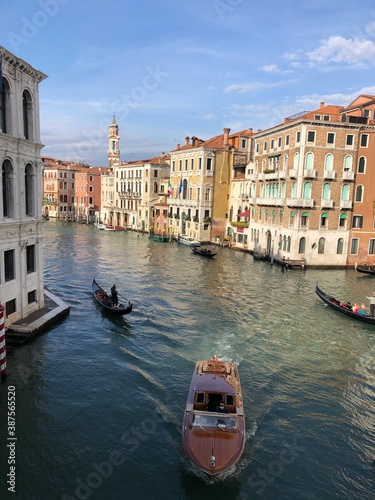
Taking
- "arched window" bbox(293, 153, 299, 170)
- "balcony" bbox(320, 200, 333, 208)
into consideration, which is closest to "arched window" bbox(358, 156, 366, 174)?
"balcony" bbox(320, 200, 333, 208)

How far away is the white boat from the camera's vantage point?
45197mm

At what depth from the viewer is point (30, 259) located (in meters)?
16.9

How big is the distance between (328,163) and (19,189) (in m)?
25.0

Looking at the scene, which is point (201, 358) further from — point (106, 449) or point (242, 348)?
point (106, 449)

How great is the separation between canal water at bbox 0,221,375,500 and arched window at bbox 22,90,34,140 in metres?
7.77

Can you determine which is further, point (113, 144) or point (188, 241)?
point (113, 144)

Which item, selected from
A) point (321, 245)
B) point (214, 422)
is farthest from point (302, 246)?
point (214, 422)

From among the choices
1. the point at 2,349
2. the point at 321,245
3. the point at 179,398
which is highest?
the point at 321,245

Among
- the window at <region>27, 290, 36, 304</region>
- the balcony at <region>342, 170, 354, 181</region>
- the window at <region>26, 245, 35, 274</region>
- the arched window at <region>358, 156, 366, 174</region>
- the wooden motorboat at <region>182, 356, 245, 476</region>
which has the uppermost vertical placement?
the arched window at <region>358, 156, 366, 174</region>

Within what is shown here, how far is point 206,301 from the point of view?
2273cm

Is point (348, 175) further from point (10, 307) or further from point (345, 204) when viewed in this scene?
point (10, 307)

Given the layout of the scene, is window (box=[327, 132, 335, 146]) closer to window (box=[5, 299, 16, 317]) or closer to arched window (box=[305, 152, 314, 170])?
arched window (box=[305, 152, 314, 170])

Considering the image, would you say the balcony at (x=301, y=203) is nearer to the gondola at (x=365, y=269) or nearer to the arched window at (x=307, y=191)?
the arched window at (x=307, y=191)

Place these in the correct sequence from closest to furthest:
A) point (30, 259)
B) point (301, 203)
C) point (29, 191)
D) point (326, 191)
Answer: point (29, 191) → point (30, 259) → point (301, 203) → point (326, 191)
